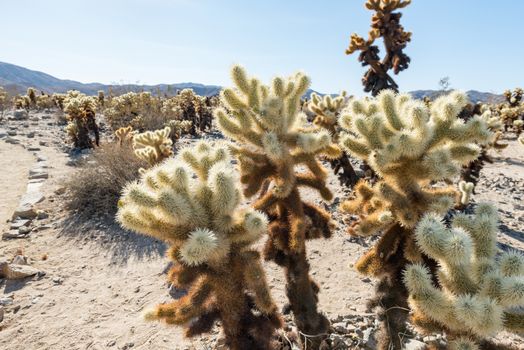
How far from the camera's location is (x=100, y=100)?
23.1m

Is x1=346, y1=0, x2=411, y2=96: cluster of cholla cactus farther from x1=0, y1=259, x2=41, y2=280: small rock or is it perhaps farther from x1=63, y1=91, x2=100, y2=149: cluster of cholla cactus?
x1=63, y1=91, x2=100, y2=149: cluster of cholla cactus

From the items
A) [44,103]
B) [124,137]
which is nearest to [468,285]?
[124,137]

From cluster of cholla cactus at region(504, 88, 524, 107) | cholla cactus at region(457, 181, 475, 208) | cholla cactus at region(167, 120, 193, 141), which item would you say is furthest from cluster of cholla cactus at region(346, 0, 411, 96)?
cluster of cholla cactus at region(504, 88, 524, 107)

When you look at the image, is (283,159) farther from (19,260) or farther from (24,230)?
(24,230)

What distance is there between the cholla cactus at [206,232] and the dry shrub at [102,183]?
5417mm

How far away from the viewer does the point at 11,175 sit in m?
9.71

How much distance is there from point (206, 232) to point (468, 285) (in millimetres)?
1459

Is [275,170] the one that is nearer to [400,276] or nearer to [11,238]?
[400,276]

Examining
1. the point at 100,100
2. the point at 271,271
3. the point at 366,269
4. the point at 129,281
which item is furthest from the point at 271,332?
the point at 100,100

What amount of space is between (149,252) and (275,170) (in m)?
3.89

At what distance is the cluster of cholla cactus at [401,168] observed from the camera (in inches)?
87.7

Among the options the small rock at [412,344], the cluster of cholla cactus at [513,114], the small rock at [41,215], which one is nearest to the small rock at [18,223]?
the small rock at [41,215]

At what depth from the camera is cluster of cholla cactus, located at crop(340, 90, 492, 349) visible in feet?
7.30

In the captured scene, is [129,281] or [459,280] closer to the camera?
[459,280]
